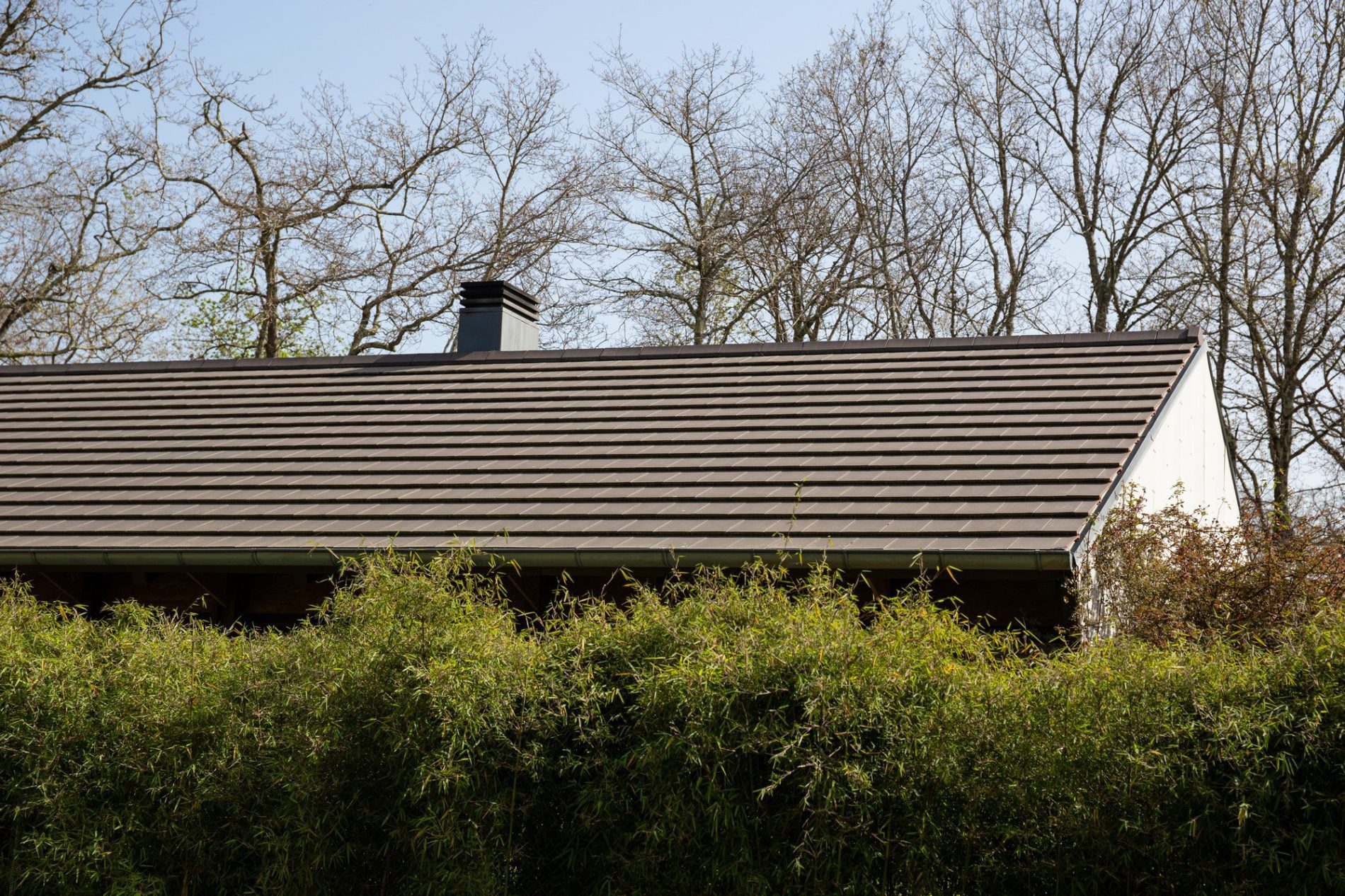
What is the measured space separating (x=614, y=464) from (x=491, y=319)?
170 inches

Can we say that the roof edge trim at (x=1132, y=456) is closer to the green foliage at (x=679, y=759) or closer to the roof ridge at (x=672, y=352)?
the roof ridge at (x=672, y=352)

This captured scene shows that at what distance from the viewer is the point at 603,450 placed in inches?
336

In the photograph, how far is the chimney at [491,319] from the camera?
12.0m

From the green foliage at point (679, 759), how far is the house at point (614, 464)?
1770mm

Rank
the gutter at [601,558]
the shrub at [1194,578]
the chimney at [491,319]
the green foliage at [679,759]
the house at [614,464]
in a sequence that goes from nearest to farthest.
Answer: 1. the green foliage at [679,759]
2. the gutter at [601,558]
3. the shrub at [1194,578]
4. the house at [614,464]
5. the chimney at [491,319]

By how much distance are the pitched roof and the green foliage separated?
1.70 meters

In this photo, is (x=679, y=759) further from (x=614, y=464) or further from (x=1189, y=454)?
(x=1189, y=454)

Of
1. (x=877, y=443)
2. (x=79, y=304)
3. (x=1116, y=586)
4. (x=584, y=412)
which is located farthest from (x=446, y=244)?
(x=1116, y=586)

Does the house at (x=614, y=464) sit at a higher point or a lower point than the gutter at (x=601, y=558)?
higher

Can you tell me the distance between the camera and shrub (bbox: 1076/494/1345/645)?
639 centimetres

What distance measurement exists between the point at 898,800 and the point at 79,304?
2207cm

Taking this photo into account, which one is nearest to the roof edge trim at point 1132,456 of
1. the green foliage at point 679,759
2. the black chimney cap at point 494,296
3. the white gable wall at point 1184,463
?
the white gable wall at point 1184,463

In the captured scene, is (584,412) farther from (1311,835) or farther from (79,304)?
(79,304)

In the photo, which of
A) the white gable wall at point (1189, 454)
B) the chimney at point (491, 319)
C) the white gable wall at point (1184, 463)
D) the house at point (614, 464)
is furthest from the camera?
the chimney at point (491, 319)
